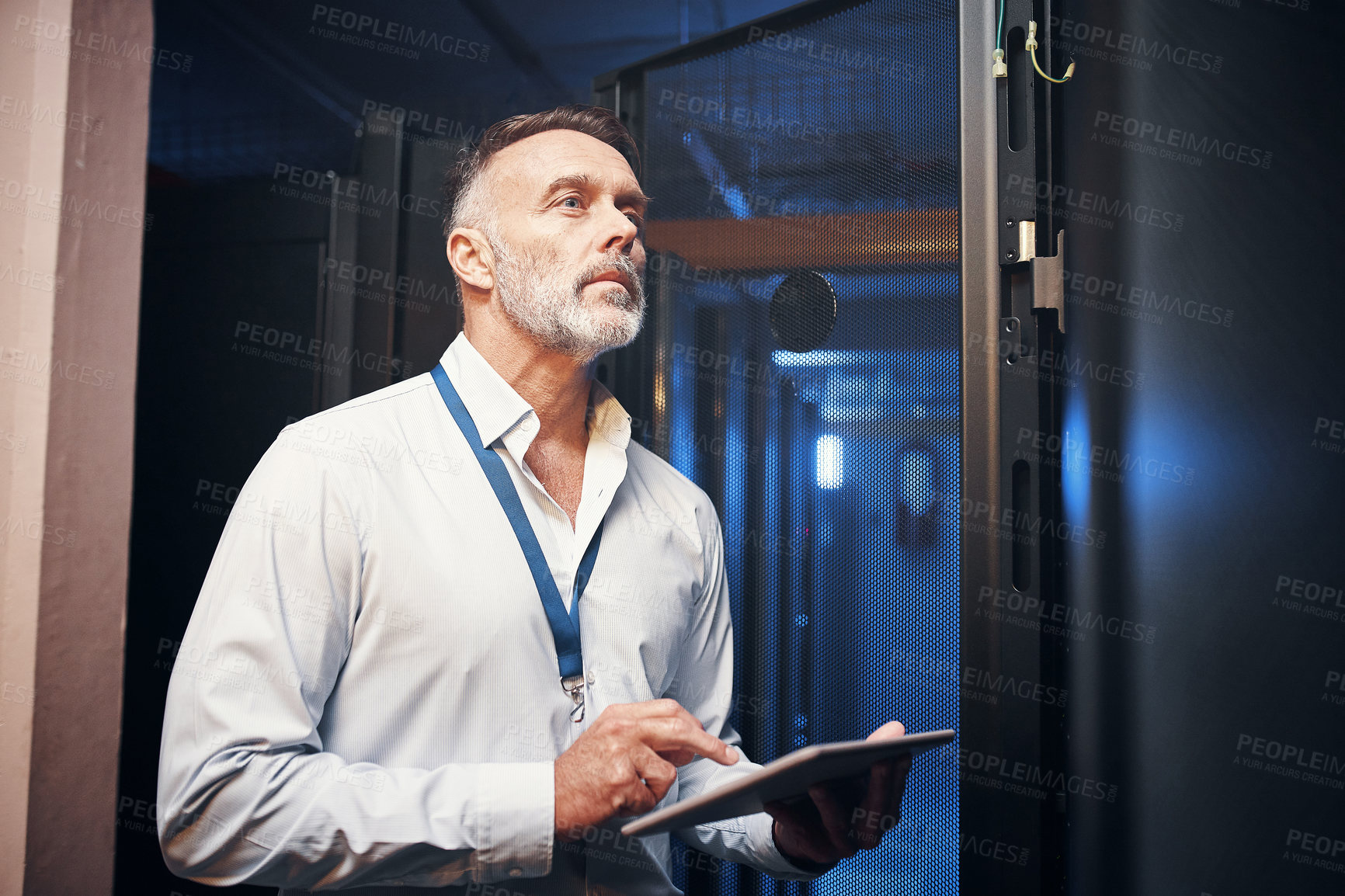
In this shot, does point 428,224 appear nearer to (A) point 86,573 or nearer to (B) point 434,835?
(A) point 86,573

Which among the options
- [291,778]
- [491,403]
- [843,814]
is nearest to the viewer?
[291,778]

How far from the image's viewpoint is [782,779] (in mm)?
959

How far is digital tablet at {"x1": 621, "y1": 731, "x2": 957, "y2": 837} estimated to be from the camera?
91 centimetres

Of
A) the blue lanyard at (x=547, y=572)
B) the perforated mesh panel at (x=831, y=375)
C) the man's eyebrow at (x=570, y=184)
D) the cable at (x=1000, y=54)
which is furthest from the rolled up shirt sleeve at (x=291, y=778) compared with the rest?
the cable at (x=1000, y=54)

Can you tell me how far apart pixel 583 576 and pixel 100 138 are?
141 centimetres

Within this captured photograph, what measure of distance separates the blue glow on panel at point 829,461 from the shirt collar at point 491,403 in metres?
0.39

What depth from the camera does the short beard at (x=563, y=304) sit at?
1569mm

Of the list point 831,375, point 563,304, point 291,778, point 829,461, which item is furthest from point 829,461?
point 291,778

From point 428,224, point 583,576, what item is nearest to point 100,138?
point 428,224

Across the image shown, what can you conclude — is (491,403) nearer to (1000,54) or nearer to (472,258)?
(472,258)

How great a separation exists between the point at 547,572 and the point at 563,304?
0.52 metres

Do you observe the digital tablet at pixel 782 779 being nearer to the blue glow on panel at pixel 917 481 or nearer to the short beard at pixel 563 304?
the blue glow on panel at pixel 917 481

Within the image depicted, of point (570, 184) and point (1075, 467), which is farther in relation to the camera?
point (570, 184)

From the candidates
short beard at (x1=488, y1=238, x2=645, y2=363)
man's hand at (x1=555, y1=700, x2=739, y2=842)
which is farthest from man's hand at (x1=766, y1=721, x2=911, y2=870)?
short beard at (x1=488, y1=238, x2=645, y2=363)
